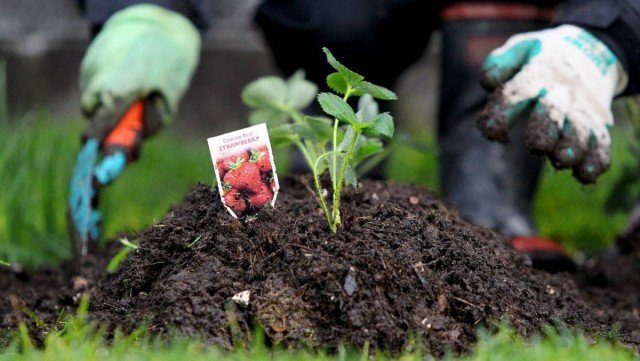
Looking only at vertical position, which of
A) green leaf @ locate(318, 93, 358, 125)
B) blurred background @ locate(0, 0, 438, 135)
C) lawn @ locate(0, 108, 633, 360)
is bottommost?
blurred background @ locate(0, 0, 438, 135)

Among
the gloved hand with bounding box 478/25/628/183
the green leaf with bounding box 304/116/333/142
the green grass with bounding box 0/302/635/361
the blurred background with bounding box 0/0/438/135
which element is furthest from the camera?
the blurred background with bounding box 0/0/438/135

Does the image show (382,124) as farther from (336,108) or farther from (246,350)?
(246,350)

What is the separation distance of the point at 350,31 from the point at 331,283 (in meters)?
1.43

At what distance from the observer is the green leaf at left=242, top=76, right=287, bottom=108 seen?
170cm

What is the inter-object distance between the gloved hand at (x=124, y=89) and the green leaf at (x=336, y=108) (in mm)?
801

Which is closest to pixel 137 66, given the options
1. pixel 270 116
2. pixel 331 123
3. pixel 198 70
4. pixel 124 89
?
pixel 124 89

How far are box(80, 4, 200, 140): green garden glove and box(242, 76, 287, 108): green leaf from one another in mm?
434

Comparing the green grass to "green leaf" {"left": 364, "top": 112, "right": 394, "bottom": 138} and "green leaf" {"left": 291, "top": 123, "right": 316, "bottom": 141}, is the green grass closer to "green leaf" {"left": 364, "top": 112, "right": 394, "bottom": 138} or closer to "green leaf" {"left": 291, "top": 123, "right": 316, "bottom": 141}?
"green leaf" {"left": 364, "top": 112, "right": 394, "bottom": 138}

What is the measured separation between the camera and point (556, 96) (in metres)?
1.65

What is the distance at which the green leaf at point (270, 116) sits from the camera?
1.72 metres

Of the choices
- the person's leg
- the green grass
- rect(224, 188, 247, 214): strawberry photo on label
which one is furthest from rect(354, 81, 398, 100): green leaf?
the person's leg

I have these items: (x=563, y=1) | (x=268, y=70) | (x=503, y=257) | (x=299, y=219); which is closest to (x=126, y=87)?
(x=299, y=219)

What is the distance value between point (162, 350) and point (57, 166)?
4.96ft

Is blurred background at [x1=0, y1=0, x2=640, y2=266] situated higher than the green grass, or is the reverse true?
the green grass
